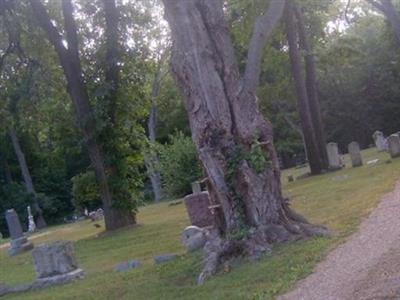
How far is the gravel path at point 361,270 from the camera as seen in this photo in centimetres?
772

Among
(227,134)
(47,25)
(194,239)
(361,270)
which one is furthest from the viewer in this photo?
(47,25)

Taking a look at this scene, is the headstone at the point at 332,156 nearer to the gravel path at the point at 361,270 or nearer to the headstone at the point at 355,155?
the headstone at the point at 355,155

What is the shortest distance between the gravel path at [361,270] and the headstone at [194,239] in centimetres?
354

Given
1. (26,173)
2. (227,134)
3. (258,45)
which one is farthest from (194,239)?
(26,173)

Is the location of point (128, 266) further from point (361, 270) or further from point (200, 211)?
point (361, 270)

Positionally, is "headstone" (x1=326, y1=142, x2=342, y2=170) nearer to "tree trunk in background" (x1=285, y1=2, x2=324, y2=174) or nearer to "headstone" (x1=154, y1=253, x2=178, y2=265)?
"tree trunk in background" (x1=285, y1=2, x2=324, y2=174)

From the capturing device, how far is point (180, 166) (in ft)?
125

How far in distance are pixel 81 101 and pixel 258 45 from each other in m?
13.2

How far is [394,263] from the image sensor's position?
8578mm

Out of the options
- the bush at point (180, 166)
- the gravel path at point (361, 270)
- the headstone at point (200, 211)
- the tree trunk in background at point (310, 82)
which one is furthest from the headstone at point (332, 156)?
the gravel path at point (361, 270)

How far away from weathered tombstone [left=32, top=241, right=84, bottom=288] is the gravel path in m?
6.01

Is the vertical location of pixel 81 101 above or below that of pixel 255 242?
above

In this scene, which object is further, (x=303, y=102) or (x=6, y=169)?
(x=6, y=169)

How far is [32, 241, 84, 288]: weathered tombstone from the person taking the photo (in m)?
14.5
